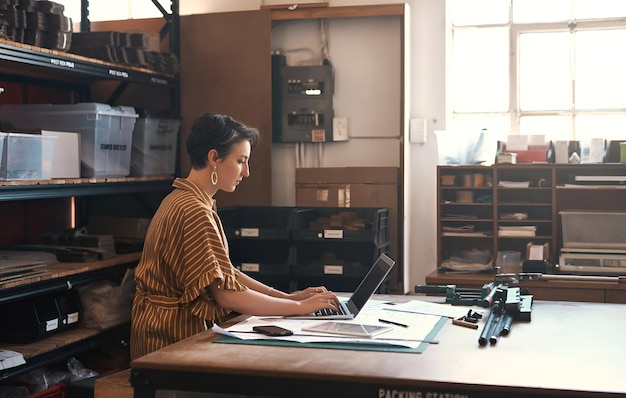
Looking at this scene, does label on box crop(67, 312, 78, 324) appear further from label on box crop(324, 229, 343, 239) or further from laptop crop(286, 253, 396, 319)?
laptop crop(286, 253, 396, 319)

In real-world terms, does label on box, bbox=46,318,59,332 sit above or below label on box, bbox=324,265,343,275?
below

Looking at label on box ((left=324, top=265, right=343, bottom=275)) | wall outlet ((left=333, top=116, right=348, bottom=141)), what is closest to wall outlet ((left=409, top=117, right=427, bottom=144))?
wall outlet ((left=333, top=116, right=348, bottom=141))

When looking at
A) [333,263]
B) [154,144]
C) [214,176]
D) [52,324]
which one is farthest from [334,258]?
[214,176]

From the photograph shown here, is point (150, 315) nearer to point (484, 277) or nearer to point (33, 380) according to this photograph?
point (33, 380)

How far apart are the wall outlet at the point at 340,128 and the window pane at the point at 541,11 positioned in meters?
1.25

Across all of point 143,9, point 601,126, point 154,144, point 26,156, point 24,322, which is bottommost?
point 24,322

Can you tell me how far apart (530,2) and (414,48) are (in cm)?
78

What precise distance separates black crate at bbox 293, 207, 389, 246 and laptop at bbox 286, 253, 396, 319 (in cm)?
144

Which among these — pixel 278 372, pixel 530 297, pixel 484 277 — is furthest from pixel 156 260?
pixel 484 277

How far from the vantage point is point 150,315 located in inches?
117

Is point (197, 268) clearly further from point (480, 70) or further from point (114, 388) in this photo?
point (480, 70)

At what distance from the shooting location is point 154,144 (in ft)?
16.5

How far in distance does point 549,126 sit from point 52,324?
318cm

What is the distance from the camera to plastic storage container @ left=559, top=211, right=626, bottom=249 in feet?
15.2
